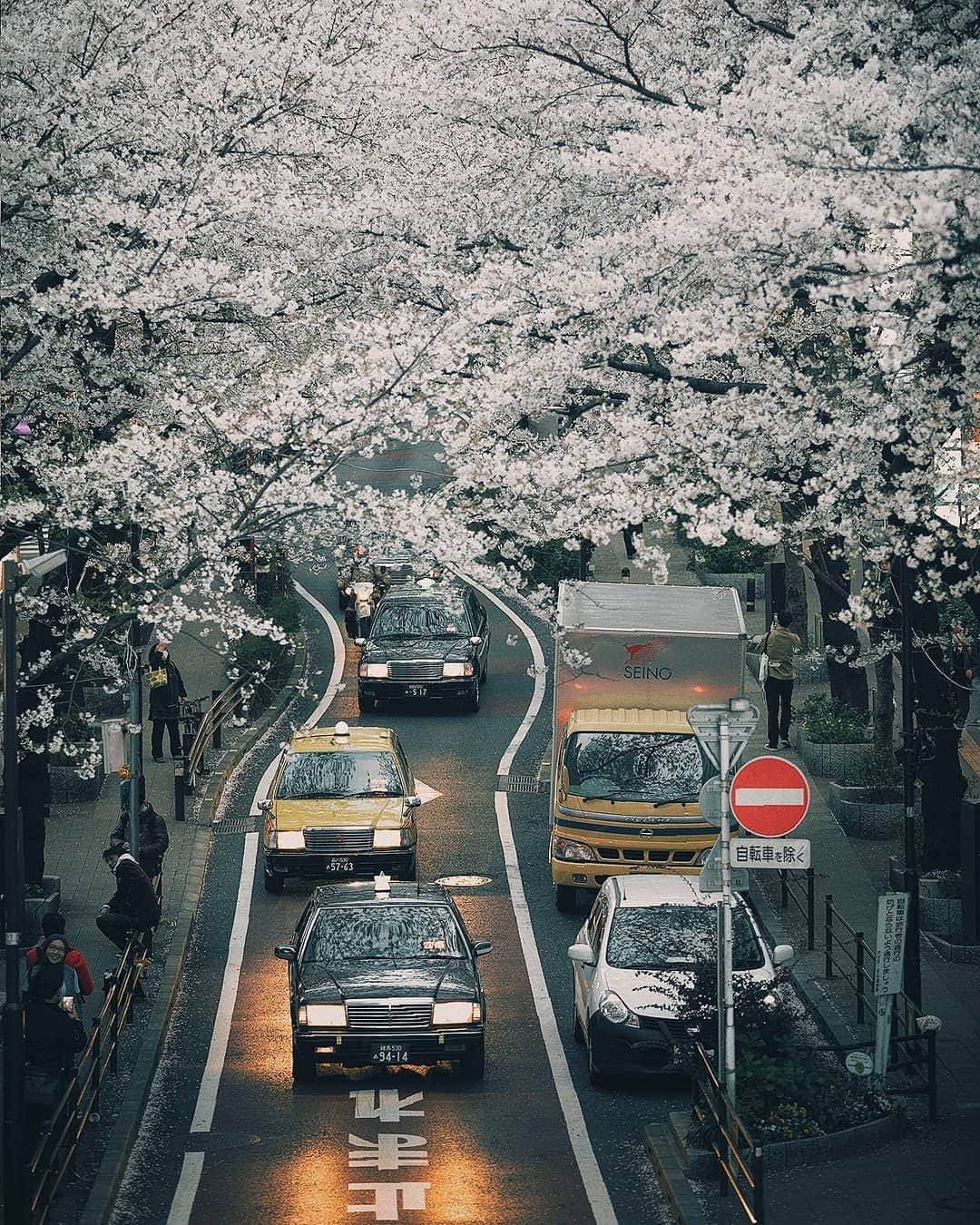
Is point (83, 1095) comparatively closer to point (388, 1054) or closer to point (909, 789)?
point (388, 1054)

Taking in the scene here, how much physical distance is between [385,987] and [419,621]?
18153mm

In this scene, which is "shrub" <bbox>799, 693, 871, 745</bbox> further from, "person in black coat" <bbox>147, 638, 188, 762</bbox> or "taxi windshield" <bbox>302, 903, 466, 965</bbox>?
"taxi windshield" <bbox>302, 903, 466, 965</bbox>

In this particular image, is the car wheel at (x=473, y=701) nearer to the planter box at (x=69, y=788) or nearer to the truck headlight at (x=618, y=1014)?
the planter box at (x=69, y=788)

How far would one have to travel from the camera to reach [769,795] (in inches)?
547

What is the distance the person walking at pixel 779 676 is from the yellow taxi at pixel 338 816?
6831 mm

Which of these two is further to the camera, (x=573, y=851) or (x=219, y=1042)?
(x=573, y=851)

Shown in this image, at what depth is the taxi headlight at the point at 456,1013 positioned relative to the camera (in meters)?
16.3

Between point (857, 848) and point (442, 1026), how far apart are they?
389 inches

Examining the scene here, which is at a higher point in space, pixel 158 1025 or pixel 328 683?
pixel 328 683

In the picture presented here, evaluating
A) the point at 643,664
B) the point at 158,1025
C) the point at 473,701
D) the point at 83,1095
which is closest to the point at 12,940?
the point at 83,1095

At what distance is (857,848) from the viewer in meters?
24.5

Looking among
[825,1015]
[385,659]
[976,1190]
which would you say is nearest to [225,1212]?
[976,1190]

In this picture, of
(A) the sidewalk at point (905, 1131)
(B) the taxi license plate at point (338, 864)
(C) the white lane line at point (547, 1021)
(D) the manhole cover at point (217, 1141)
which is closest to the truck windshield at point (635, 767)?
(C) the white lane line at point (547, 1021)

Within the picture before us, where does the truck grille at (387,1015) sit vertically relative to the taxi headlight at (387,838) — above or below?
below
